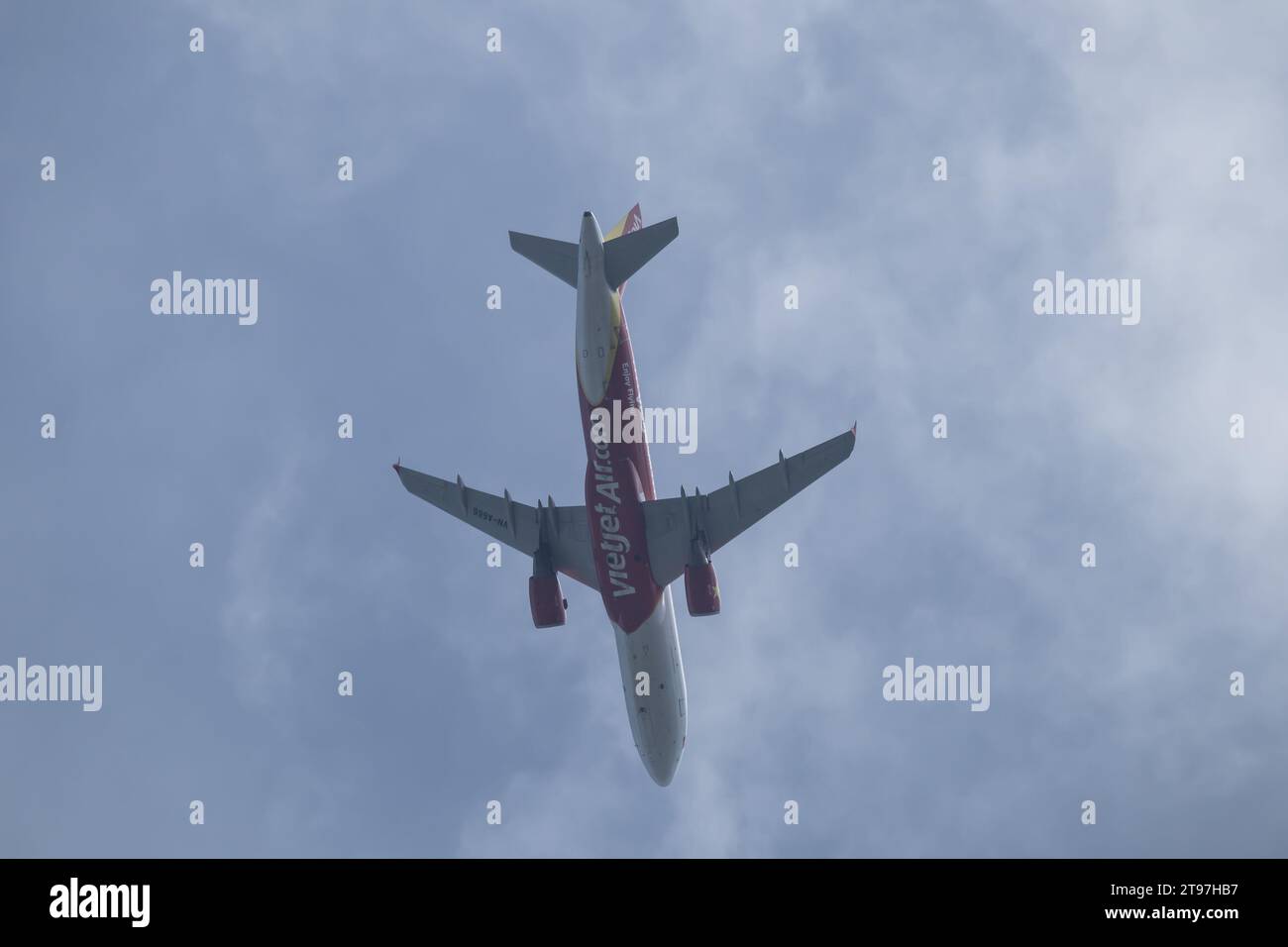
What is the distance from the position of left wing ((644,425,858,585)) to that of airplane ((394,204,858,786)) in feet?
0.14

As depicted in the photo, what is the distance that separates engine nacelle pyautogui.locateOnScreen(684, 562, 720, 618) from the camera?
6016 cm

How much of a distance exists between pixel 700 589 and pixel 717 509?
149 inches

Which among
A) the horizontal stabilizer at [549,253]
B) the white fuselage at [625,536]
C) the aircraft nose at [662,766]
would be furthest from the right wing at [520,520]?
the horizontal stabilizer at [549,253]

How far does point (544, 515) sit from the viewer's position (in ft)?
211

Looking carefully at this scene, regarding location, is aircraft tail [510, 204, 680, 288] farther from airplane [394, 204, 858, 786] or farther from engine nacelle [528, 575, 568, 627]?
engine nacelle [528, 575, 568, 627]

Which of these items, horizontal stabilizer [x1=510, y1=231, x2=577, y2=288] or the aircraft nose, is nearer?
horizontal stabilizer [x1=510, y1=231, x2=577, y2=288]

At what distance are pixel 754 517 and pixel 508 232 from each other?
1592 centimetres

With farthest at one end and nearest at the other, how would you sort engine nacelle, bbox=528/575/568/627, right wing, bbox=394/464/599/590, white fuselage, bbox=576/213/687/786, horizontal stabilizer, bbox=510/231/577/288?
right wing, bbox=394/464/599/590 → engine nacelle, bbox=528/575/568/627 → horizontal stabilizer, bbox=510/231/577/288 → white fuselage, bbox=576/213/687/786

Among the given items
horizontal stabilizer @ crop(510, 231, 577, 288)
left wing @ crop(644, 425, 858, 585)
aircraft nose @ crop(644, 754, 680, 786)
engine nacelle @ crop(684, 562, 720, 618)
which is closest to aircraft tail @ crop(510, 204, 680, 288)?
horizontal stabilizer @ crop(510, 231, 577, 288)

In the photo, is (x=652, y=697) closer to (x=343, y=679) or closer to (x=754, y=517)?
(x=754, y=517)

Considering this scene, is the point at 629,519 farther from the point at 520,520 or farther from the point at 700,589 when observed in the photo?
the point at 520,520

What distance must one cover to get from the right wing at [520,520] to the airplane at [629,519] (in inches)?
2.5

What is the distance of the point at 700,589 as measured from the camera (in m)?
60.2
